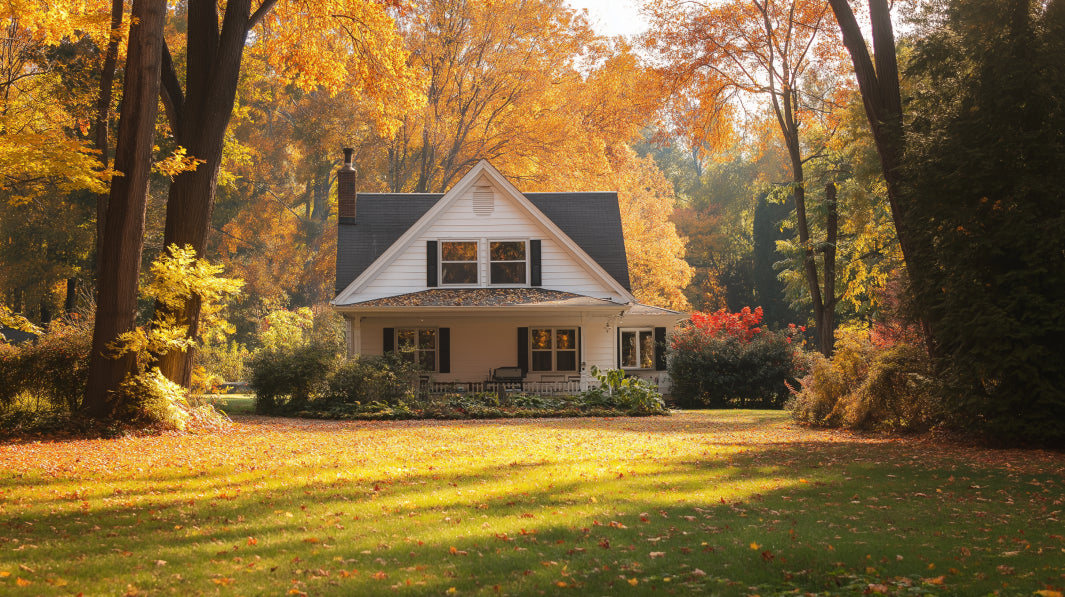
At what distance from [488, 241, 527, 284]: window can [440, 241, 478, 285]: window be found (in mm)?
555

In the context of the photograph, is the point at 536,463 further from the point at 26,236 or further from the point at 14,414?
the point at 26,236

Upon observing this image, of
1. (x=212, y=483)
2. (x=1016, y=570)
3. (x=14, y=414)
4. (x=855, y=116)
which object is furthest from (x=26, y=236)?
(x=1016, y=570)

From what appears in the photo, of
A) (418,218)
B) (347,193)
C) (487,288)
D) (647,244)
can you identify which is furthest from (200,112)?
(647,244)

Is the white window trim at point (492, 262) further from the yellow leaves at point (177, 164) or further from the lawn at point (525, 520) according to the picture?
the lawn at point (525, 520)

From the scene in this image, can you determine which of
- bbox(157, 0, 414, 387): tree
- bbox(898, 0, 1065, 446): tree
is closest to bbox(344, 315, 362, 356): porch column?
bbox(157, 0, 414, 387): tree

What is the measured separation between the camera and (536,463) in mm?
10133

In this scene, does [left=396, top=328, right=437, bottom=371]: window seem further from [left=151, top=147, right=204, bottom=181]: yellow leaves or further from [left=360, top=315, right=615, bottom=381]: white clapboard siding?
[left=151, top=147, right=204, bottom=181]: yellow leaves

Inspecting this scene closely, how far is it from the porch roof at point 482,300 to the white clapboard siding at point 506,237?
0.67 meters

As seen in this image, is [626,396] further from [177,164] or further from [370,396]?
[177,164]

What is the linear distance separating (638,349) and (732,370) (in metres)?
3.24

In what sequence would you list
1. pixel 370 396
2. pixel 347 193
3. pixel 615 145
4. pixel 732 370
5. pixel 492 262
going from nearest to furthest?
pixel 370 396
pixel 492 262
pixel 732 370
pixel 347 193
pixel 615 145

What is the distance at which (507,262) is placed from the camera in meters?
24.3

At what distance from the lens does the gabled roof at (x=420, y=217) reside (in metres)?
24.9

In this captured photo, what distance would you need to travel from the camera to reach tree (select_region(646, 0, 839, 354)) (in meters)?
23.6
